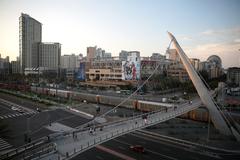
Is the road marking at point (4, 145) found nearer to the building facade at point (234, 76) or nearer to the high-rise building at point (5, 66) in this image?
the building facade at point (234, 76)

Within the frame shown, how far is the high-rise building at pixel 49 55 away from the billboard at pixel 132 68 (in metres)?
104

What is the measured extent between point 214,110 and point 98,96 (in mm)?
38139

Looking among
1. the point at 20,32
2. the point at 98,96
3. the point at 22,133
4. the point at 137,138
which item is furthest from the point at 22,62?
the point at 137,138

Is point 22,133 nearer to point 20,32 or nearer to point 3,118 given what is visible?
point 3,118

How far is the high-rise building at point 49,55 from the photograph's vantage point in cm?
17138

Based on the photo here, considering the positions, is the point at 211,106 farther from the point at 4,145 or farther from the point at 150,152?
the point at 4,145

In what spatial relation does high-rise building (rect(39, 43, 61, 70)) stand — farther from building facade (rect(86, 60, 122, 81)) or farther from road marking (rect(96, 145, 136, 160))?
road marking (rect(96, 145, 136, 160))

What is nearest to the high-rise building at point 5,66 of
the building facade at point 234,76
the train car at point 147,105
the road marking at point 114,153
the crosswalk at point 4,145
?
the train car at point 147,105

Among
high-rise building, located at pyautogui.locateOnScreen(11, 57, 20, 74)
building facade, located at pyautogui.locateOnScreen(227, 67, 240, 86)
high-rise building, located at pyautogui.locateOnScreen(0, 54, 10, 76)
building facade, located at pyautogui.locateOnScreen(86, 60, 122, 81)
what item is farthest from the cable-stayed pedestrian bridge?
high-rise building, located at pyautogui.locateOnScreen(11, 57, 20, 74)

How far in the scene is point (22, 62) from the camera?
16212cm

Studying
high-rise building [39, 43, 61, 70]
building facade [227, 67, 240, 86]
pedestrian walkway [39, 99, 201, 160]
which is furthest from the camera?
high-rise building [39, 43, 61, 70]

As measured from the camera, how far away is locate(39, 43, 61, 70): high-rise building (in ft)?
562

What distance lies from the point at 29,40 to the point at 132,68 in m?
104

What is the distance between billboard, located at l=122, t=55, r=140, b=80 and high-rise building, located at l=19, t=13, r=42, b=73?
95.8 metres
